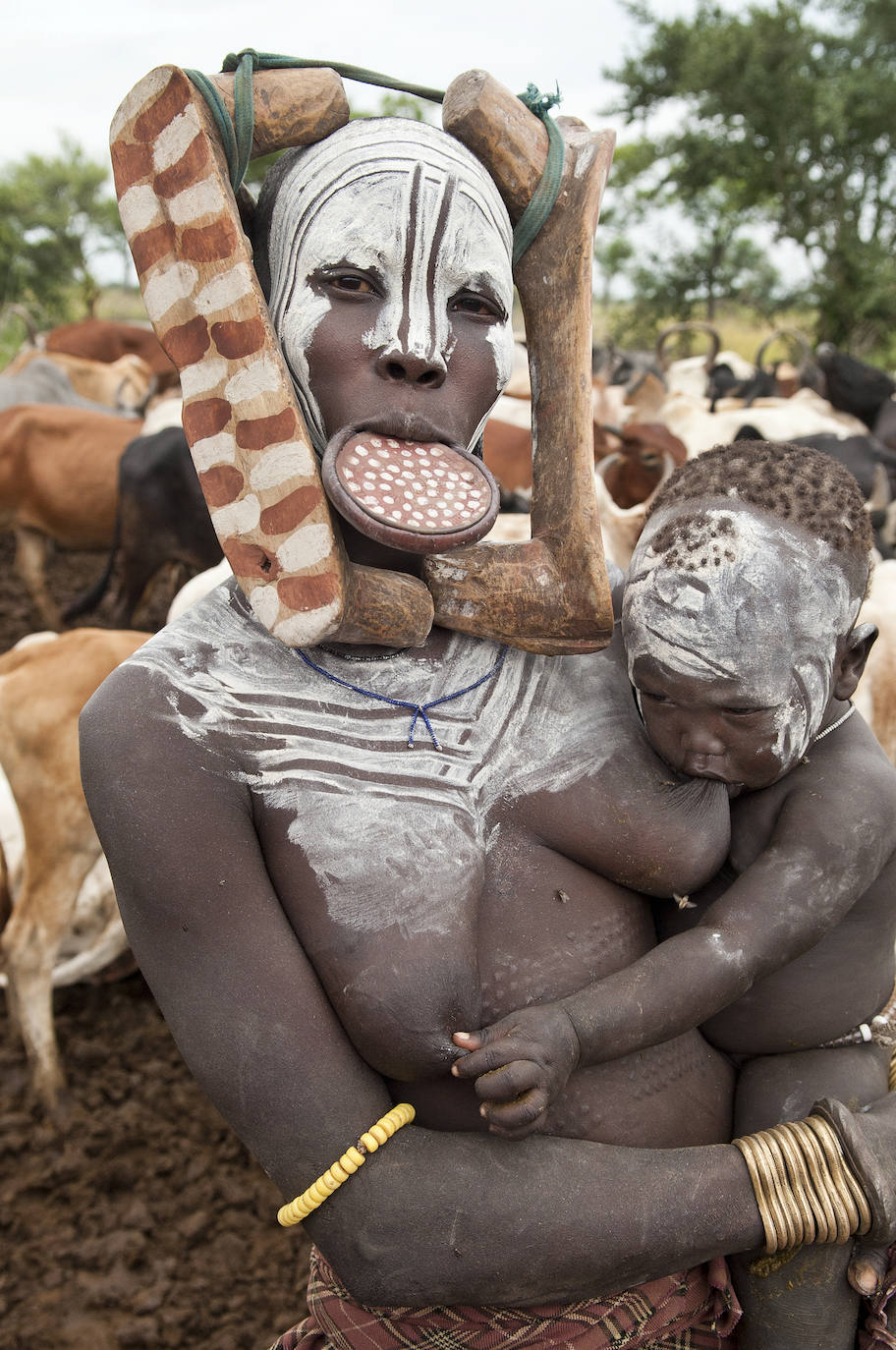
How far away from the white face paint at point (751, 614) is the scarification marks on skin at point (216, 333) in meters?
0.42

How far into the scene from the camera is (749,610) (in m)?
1.42

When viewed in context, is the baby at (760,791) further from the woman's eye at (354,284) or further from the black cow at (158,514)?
the black cow at (158,514)

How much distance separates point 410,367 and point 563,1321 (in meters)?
1.19

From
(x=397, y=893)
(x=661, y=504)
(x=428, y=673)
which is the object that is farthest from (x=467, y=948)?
(x=661, y=504)

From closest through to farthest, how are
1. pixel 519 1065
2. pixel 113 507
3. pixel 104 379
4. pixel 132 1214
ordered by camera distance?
1. pixel 519 1065
2. pixel 132 1214
3. pixel 113 507
4. pixel 104 379

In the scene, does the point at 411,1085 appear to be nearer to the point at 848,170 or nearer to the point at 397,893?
the point at 397,893

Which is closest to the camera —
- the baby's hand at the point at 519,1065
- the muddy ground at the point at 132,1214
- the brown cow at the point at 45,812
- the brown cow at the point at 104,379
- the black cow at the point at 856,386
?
the baby's hand at the point at 519,1065

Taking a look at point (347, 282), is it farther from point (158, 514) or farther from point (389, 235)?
point (158, 514)

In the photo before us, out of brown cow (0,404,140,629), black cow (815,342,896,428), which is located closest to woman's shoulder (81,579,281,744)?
brown cow (0,404,140,629)

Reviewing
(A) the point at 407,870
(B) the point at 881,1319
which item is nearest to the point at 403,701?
(A) the point at 407,870

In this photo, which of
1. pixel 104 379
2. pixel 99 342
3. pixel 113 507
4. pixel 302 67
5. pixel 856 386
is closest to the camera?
pixel 302 67

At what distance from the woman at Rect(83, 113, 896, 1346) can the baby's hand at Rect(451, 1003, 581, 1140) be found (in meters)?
0.07

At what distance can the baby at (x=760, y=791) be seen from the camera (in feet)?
4.62

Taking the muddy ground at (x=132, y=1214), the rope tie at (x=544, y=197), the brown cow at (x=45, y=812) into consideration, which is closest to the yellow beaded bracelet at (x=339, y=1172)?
the rope tie at (x=544, y=197)
